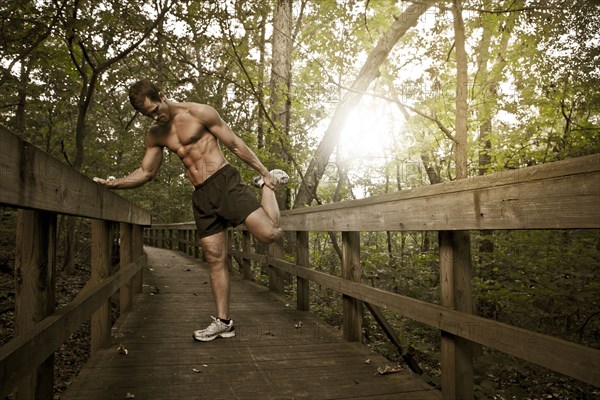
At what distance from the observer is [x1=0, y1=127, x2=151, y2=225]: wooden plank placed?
1.38 metres

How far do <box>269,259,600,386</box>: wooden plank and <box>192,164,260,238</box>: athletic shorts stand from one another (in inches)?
56.1

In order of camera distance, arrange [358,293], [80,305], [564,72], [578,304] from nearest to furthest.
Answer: [80,305] → [358,293] → [578,304] → [564,72]

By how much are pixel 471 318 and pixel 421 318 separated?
415 mm

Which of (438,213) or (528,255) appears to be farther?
(528,255)

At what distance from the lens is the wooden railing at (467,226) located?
1475 mm

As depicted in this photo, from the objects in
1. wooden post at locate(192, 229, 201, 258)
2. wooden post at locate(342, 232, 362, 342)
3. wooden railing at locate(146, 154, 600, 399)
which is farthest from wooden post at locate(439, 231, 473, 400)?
wooden post at locate(192, 229, 201, 258)

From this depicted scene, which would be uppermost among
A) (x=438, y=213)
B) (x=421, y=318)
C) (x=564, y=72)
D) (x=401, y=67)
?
(x=401, y=67)

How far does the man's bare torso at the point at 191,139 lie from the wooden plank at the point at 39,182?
1.28 meters

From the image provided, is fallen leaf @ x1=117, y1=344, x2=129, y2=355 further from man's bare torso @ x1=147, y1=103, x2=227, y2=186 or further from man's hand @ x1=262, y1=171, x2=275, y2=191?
man's hand @ x1=262, y1=171, x2=275, y2=191

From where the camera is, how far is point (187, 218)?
23.9 meters

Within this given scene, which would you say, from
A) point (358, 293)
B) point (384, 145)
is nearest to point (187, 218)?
point (384, 145)

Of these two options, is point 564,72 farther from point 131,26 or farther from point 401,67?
point 131,26

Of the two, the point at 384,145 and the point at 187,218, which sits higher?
the point at 384,145

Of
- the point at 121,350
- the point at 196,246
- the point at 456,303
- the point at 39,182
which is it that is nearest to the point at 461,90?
the point at 456,303
